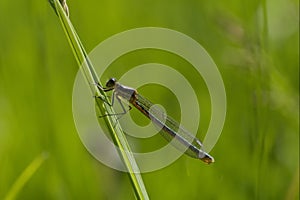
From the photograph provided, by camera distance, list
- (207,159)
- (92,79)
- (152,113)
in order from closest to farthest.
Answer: (92,79)
(207,159)
(152,113)

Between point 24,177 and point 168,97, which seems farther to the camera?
point 168,97

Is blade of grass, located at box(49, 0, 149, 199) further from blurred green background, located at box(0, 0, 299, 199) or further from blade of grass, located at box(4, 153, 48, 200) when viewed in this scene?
blade of grass, located at box(4, 153, 48, 200)

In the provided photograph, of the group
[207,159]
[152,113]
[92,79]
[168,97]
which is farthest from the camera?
[168,97]

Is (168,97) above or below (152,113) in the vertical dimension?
above

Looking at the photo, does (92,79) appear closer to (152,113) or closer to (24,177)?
(24,177)

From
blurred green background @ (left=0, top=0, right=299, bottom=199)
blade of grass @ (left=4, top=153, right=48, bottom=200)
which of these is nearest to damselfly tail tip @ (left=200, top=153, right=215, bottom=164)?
blurred green background @ (left=0, top=0, right=299, bottom=199)

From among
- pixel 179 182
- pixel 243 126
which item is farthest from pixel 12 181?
pixel 243 126

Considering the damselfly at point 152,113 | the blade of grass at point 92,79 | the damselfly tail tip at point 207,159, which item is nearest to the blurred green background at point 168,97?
the damselfly tail tip at point 207,159

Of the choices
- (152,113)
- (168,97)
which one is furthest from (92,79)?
(168,97)

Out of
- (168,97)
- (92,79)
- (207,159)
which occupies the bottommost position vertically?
(207,159)

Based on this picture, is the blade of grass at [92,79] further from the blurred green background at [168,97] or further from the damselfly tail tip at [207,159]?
the damselfly tail tip at [207,159]
